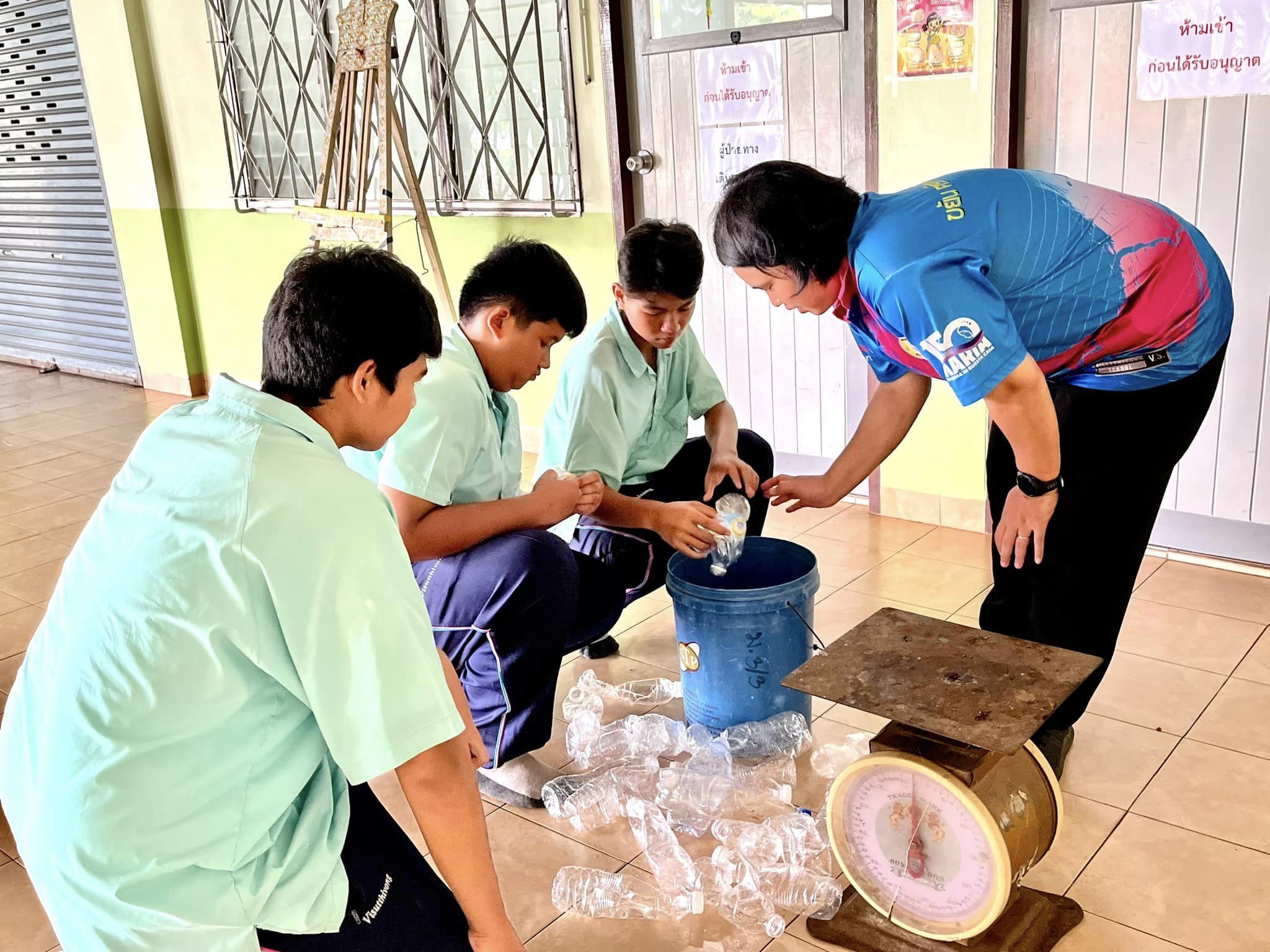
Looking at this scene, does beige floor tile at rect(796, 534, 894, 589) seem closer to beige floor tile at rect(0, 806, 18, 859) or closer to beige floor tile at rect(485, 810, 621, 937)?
beige floor tile at rect(485, 810, 621, 937)

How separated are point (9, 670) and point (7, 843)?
2.53 feet

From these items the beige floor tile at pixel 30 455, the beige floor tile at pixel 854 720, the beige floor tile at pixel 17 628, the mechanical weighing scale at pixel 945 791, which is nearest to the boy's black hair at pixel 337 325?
the mechanical weighing scale at pixel 945 791

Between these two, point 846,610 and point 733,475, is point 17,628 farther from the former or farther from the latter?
point 846,610

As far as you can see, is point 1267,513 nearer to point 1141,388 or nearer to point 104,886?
point 1141,388

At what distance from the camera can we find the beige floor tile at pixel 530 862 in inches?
72.0

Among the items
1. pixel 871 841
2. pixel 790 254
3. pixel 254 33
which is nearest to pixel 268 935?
pixel 871 841

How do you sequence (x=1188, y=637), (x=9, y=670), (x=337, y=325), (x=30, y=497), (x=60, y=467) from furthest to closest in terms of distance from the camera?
(x=60, y=467) → (x=30, y=497) → (x=9, y=670) → (x=1188, y=637) → (x=337, y=325)

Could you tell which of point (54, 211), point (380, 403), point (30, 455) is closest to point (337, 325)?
point (380, 403)

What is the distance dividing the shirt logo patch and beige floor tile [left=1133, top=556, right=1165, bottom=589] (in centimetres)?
162

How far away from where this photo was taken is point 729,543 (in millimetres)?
2209

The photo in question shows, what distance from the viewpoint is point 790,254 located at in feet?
5.59

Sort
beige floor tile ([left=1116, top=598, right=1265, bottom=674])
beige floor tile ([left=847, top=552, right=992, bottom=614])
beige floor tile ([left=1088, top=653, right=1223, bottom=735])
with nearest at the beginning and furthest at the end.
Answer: beige floor tile ([left=1088, top=653, right=1223, bottom=735]) < beige floor tile ([left=1116, top=598, right=1265, bottom=674]) < beige floor tile ([left=847, top=552, right=992, bottom=614])

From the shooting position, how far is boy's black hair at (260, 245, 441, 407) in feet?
3.87

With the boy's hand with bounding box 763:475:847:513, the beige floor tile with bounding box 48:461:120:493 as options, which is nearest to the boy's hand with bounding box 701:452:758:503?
the boy's hand with bounding box 763:475:847:513
